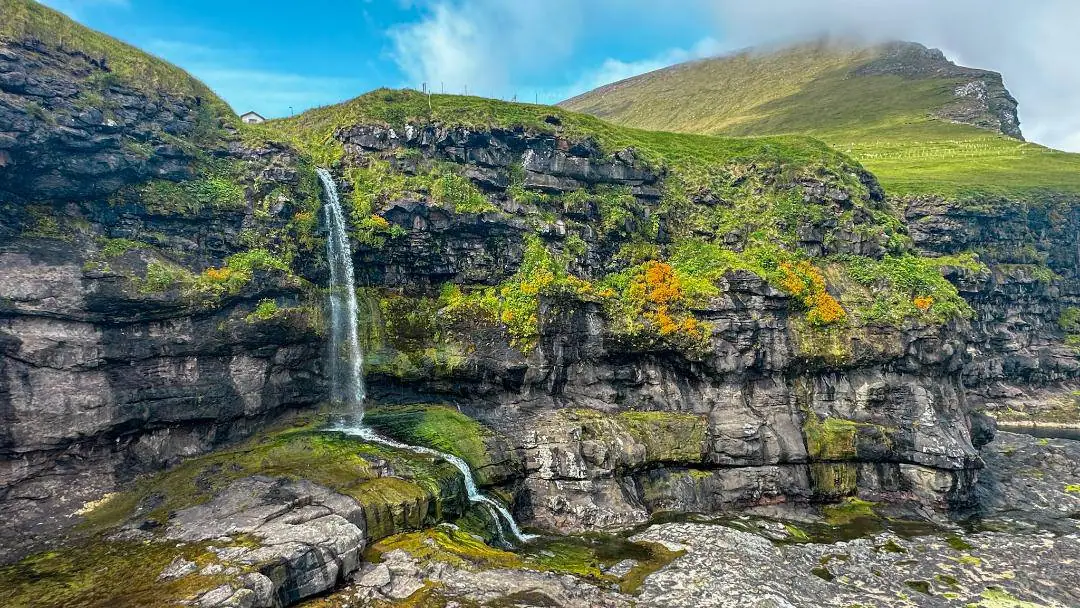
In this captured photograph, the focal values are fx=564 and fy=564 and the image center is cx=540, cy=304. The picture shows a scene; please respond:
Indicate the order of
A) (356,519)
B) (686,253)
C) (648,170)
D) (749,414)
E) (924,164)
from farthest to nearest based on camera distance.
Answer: (924,164), (648,170), (686,253), (749,414), (356,519)

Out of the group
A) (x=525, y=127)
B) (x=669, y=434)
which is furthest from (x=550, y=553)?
(x=525, y=127)

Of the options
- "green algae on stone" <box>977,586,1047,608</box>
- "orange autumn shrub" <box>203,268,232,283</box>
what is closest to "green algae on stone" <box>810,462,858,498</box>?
"green algae on stone" <box>977,586,1047,608</box>

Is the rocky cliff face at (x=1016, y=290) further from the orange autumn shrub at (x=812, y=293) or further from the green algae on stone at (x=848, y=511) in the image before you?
the green algae on stone at (x=848, y=511)

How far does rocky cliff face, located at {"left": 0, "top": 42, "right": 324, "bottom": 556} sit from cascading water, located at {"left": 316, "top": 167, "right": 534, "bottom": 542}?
1.70 metres

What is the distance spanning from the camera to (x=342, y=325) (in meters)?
39.9

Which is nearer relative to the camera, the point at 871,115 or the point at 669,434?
the point at 669,434

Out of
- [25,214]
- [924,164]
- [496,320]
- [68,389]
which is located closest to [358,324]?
[496,320]

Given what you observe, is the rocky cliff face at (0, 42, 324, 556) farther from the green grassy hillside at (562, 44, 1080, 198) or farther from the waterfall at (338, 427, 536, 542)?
the green grassy hillside at (562, 44, 1080, 198)

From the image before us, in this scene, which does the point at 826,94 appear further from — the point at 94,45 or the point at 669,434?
the point at 94,45

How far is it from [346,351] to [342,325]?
1923mm

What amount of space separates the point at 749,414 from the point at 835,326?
33.2ft

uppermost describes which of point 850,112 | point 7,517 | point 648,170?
point 850,112

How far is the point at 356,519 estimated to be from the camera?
81.8ft

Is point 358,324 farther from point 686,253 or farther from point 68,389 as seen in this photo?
point 686,253
